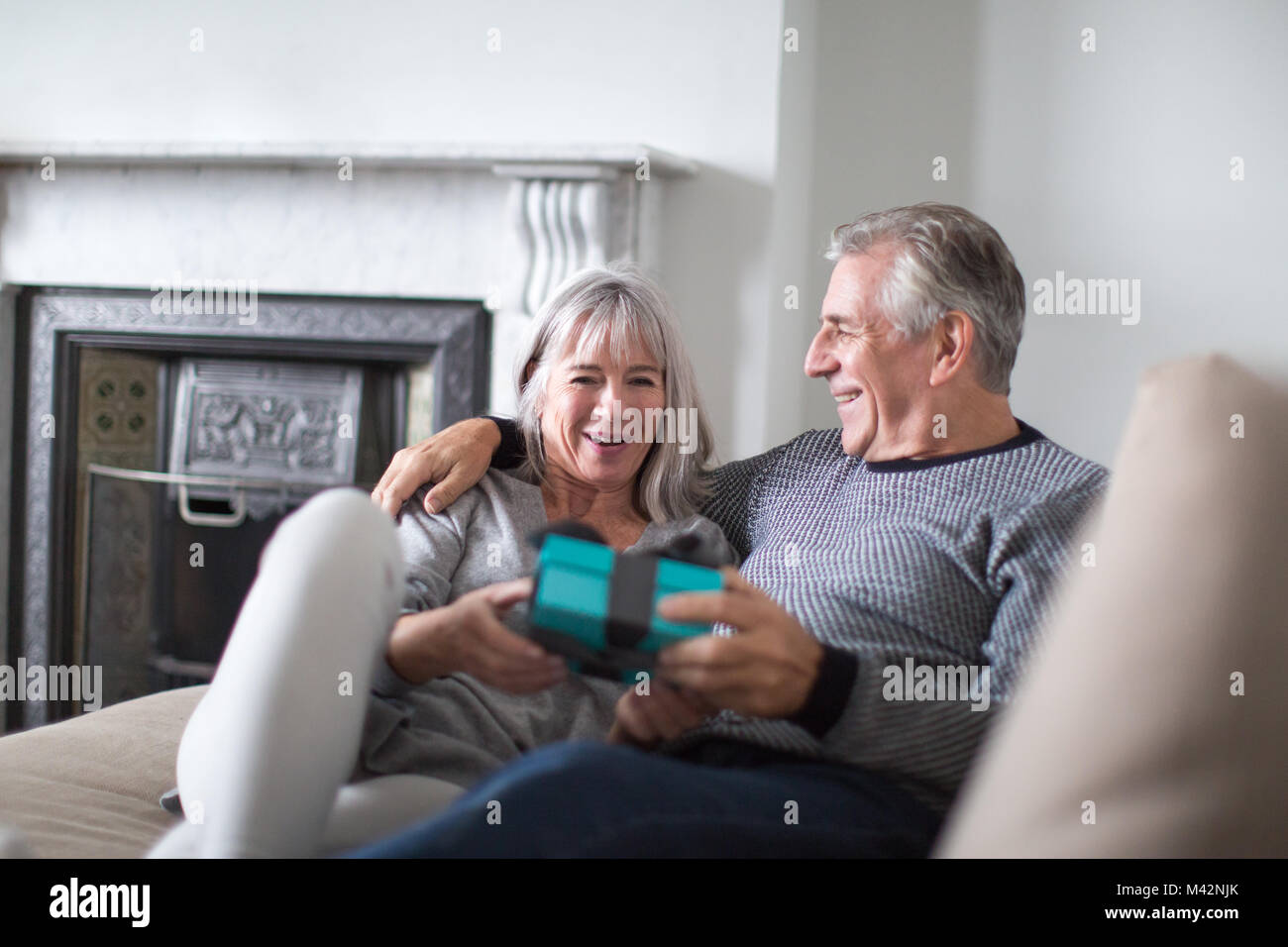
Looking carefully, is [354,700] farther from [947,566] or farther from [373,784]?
[947,566]

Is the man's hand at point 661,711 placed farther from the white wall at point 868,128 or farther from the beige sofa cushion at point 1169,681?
the white wall at point 868,128

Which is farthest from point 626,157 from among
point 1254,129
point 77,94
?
point 77,94

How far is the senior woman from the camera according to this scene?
864 millimetres

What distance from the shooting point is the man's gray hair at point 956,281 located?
133cm

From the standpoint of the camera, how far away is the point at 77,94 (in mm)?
2637

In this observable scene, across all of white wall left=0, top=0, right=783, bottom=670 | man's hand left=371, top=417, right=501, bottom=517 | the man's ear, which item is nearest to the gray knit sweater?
the man's ear

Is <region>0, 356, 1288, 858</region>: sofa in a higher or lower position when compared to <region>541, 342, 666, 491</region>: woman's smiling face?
lower

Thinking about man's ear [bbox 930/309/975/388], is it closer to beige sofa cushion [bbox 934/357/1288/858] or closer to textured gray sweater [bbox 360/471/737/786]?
Result: textured gray sweater [bbox 360/471/737/786]

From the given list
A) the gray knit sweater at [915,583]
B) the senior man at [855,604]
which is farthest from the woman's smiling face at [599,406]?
the gray knit sweater at [915,583]

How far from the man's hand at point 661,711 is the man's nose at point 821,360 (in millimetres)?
535

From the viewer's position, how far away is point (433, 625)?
3.32 feet

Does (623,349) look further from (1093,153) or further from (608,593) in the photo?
(1093,153)

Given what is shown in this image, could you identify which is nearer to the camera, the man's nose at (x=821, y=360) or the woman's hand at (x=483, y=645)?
the woman's hand at (x=483, y=645)

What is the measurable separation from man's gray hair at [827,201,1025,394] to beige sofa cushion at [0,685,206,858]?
3.25 ft
